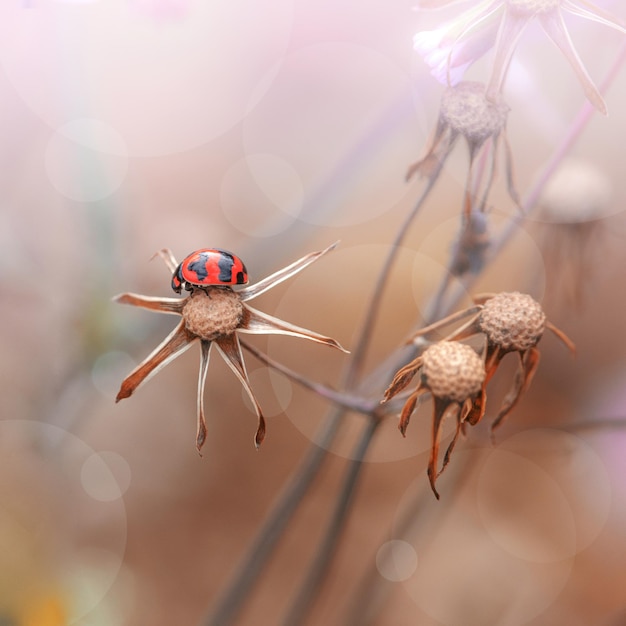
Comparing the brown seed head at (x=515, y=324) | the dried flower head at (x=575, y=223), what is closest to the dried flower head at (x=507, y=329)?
the brown seed head at (x=515, y=324)

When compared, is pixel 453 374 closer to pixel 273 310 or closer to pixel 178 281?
pixel 178 281

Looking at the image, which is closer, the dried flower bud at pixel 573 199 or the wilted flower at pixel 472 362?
the wilted flower at pixel 472 362

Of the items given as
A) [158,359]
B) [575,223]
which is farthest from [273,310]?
[158,359]

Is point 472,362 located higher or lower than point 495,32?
lower

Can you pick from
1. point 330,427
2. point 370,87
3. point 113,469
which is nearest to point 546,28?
point 330,427

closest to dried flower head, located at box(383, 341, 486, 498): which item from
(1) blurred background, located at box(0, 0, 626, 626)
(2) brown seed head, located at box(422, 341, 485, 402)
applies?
(2) brown seed head, located at box(422, 341, 485, 402)

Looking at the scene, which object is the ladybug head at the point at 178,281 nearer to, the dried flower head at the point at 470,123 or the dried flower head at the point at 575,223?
the dried flower head at the point at 470,123
